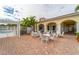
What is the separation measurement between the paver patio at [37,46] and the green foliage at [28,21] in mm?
291

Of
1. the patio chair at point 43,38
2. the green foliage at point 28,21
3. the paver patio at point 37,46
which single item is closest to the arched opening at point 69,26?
the paver patio at point 37,46

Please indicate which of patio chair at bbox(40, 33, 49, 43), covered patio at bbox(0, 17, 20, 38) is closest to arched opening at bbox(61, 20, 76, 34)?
patio chair at bbox(40, 33, 49, 43)

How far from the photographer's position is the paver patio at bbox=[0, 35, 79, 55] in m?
4.39

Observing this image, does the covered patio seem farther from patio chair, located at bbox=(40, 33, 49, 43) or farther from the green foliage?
patio chair, located at bbox=(40, 33, 49, 43)

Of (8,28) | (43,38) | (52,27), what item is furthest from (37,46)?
(8,28)

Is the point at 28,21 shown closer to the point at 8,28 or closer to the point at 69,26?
the point at 8,28

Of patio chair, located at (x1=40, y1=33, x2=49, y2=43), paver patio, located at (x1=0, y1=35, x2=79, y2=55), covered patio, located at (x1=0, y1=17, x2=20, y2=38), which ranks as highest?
covered patio, located at (x1=0, y1=17, x2=20, y2=38)

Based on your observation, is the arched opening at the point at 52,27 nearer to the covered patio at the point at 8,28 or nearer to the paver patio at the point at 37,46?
the paver patio at the point at 37,46

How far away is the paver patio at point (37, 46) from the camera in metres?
4.39

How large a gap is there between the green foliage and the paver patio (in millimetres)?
291

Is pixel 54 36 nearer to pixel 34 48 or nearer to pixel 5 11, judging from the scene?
pixel 34 48

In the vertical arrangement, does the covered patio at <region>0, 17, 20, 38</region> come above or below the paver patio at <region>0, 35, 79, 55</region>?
above

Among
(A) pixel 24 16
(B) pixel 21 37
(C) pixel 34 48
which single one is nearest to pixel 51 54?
(C) pixel 34 48

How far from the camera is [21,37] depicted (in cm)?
444
